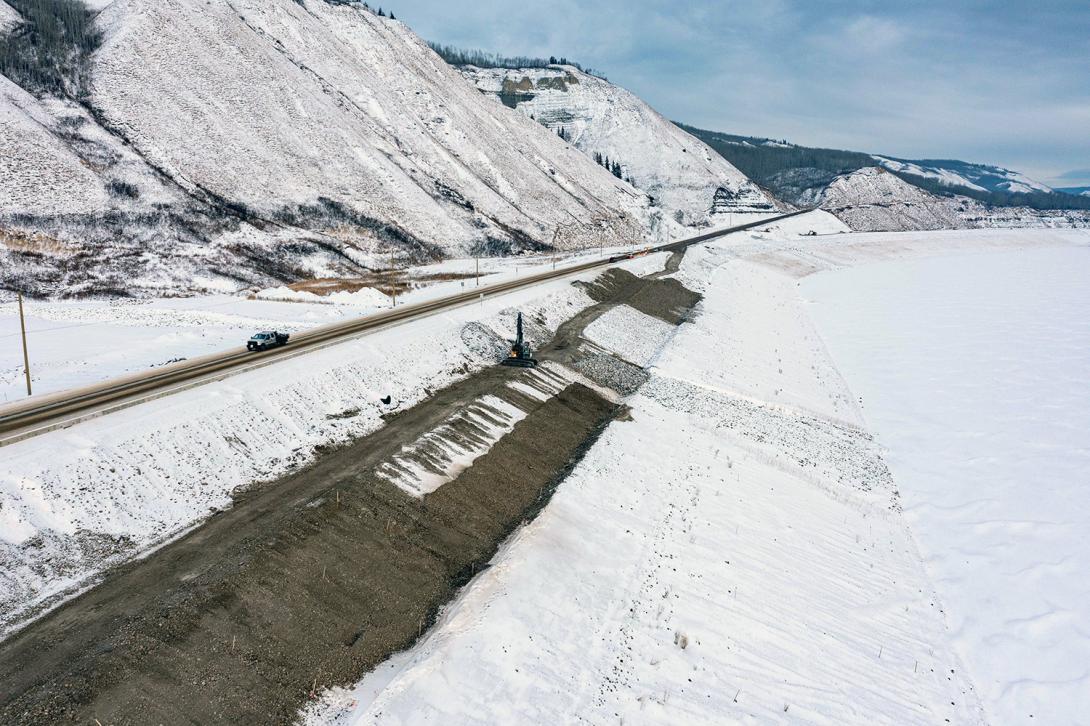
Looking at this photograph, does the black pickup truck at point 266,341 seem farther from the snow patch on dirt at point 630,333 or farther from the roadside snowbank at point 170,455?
the snow patch on dirt at point 630,333

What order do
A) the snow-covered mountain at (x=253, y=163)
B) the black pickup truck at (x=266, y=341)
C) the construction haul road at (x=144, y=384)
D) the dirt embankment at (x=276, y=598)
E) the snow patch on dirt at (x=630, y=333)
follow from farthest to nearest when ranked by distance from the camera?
the snow-covered mountain at (x=253, y=163), the snow patch on dirt at (x=630, y=333), the black pickup truck at (x=266, y=341), the construction haul road at (x=144, y=384), the dirt embankment at (x=276, y=598)

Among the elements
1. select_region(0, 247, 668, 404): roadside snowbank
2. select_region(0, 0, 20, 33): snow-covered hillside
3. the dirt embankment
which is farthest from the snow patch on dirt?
select_region(0, 0, 20, 33): snow-covered hillside

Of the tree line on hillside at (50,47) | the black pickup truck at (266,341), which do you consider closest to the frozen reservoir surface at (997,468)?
the black pickup truck at (266,341)

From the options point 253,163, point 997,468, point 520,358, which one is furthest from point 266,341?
point 253,163

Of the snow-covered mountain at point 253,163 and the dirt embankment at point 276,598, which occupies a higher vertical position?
the snow-covered mountain at point 253,163

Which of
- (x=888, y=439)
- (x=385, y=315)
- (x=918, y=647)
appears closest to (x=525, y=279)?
(x=385, y=315)

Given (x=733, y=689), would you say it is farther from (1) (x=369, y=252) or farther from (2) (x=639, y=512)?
(1) (x=369, y=252)

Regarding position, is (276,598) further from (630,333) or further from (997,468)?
(630,333)
